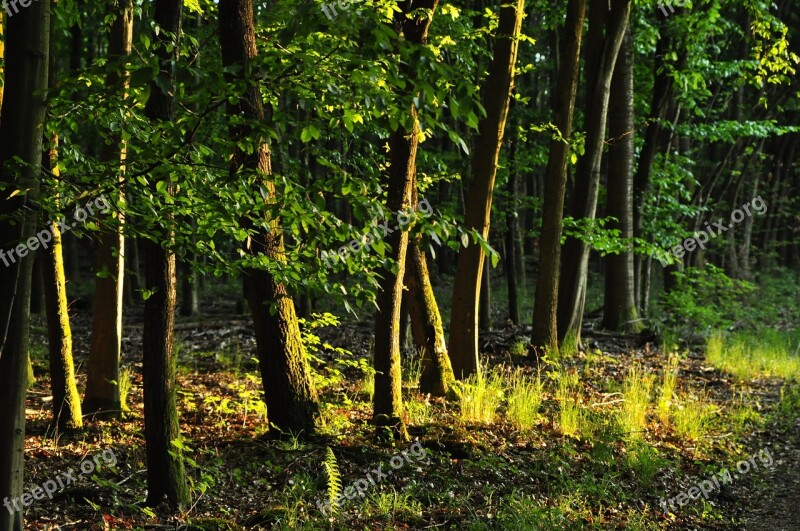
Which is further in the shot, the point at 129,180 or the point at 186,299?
the point at 186,299

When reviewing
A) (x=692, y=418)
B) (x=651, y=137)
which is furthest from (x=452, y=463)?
(x=651, y=137)

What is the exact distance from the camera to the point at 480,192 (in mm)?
8875

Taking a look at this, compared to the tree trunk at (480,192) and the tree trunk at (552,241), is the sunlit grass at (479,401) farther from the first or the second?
the tree trunk at (552,241)

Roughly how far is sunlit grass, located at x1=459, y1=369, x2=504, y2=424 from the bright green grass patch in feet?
17.2

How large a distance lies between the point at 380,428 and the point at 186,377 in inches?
145

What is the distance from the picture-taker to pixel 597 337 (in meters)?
13.3

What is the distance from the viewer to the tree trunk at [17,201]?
131 inches

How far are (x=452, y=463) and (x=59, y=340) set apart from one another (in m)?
3.95

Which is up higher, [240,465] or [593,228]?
[593,228]

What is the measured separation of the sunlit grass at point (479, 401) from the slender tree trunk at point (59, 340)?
160 inches

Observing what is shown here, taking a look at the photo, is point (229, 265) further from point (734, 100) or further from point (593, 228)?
point (734, 100)

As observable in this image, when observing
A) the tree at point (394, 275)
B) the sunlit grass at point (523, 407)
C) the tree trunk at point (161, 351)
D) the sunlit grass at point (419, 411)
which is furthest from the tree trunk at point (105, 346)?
the sunlit grass at point (523, 407)

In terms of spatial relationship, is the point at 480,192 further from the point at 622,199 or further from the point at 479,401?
the point at 622,199

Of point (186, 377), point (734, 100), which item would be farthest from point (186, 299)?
point (734, 100)
